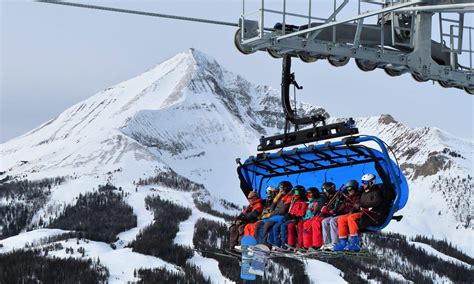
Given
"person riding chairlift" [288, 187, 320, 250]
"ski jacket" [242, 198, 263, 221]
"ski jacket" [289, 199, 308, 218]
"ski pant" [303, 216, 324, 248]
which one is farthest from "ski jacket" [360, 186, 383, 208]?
"ski jacket" [242, 198, 263, 221]

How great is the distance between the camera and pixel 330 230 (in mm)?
19547

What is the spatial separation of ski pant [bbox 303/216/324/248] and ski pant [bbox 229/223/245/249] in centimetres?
246

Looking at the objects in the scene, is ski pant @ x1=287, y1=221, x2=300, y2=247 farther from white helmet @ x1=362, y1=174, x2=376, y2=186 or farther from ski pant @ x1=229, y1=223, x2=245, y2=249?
white helmet @ x1=362, y1=174, x2=376, y2=186

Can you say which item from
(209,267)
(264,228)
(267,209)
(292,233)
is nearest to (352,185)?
(292,233)

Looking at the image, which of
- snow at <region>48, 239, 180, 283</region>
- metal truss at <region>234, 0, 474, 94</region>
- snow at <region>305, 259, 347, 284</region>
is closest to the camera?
metal truss at <region>234, 0, 474, 94</region>

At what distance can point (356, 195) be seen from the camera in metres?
19.4

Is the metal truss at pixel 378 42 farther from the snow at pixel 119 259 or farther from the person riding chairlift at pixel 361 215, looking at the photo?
the snow at pixel 119 259

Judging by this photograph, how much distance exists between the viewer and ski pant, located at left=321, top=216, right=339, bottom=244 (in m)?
19.5

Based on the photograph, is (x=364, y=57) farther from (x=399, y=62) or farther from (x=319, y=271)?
(x=319, y=271)

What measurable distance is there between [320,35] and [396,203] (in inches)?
159

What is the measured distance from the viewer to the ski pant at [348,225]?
1909 centimetres

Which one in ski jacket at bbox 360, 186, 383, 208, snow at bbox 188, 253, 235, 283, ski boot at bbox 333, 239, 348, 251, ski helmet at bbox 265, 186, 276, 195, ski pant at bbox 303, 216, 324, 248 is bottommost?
ski boot at bbox 333, 239, 348, 251

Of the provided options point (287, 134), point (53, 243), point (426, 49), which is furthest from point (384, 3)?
point (53, 243)

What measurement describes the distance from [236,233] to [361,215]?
14.5ft
